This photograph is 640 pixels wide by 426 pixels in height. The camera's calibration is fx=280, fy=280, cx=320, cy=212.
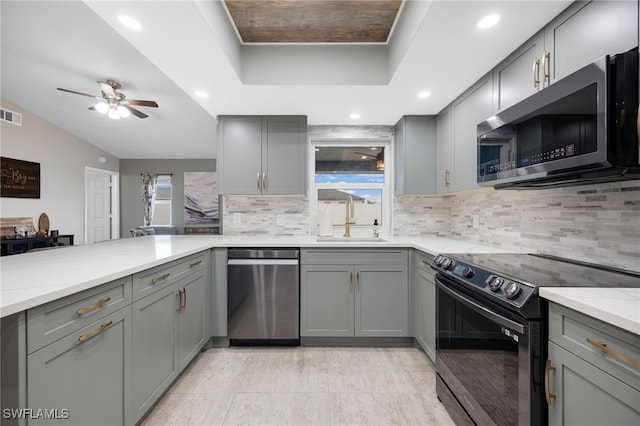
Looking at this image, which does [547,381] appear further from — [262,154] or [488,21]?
[262,154]

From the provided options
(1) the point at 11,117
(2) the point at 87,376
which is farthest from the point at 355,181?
(1) the point at 11,117

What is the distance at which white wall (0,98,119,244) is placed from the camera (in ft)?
16.1

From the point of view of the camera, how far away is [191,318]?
2092mm

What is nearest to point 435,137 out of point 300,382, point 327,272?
point 327,272

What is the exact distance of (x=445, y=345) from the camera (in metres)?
1.67

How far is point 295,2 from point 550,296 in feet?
6.82

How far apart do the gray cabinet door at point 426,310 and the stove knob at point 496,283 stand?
0.87 metres

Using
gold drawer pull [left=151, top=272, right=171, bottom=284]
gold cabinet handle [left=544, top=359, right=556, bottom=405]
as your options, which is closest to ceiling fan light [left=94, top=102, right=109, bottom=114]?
gold drawer pull [left=151, top=272, right=171, bottom=284]

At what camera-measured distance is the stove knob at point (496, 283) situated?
118 centimetres

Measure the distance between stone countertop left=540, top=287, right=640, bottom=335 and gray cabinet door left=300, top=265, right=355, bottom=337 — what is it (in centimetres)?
164

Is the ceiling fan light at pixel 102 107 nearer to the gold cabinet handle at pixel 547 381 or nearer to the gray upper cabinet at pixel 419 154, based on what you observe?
the gray upper cabinet at pixel 419 154

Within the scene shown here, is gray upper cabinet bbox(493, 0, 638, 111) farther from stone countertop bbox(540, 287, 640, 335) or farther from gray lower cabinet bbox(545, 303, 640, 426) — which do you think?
gray lower cabinet bbox(545, 303, 640, 426)

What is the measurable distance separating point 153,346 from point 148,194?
6926mm

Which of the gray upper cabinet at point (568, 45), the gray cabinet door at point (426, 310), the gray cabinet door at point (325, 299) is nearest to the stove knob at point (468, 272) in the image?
the gray cabinet door at point (426, 310)
